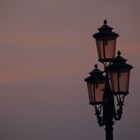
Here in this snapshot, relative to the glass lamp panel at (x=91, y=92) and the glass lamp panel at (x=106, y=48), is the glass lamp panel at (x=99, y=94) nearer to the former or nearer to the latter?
the glass lamp panel at (x=91, y=92)

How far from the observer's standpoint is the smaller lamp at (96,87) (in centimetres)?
1097

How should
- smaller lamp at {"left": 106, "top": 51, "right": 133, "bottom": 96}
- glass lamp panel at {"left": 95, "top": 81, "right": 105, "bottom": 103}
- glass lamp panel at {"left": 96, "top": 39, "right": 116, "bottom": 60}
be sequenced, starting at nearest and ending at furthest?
smaller lamp at {"left": 106, "top": 51, "right": 133, "bottom": 96}, glass lamp panel at {"left": 96, "top": 39, "right": 116, "bottom": 60}, glass lamp panel at {"left": 95, "top": 81, "right": 105, "bottom": 103}

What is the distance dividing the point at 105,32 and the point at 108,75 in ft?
2.87

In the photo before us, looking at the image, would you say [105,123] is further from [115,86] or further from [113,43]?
[113,43]

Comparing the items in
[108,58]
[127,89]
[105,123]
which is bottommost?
[105,123]

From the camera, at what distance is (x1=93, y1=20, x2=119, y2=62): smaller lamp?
1066 cm

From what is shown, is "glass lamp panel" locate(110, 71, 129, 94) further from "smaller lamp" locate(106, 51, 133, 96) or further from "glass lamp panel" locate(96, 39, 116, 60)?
"glass lamp panel" locate(96, 39, 116, 60)

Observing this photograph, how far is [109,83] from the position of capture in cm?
1078

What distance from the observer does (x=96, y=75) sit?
11.2m

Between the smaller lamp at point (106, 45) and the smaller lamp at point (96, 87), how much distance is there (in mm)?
611

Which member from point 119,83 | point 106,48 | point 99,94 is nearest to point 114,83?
point 119,83

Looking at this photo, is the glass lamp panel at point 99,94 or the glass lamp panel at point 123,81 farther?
the glass lamp panel at point 99,94

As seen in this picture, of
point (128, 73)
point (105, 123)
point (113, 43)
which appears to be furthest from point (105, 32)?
point (105, 123)

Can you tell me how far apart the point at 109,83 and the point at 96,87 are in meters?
0.37
